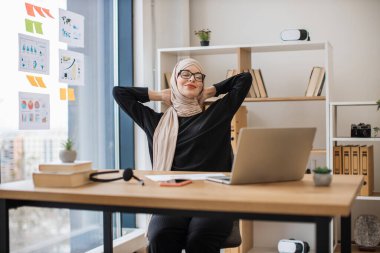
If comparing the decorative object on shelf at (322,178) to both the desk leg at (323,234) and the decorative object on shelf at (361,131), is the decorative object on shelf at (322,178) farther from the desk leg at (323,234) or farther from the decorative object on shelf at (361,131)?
the decorative object on shelf at (361,131)

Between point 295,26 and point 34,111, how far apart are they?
2346 millimetres

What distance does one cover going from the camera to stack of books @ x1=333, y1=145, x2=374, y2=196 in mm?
3918

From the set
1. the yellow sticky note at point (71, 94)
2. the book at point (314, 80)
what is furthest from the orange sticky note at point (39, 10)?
the book at point (314, 80)

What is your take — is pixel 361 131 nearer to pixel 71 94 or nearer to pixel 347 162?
pixel 347 162

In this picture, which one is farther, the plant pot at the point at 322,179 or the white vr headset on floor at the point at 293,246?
the white vr headset on floor at the point at 293,246

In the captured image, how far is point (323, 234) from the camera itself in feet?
4.88

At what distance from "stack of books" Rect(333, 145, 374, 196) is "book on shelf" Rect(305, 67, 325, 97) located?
1.40 ft

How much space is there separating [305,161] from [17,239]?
1780 millimetres

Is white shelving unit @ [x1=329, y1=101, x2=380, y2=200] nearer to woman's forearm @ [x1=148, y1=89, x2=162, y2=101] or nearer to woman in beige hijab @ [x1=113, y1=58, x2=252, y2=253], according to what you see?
woman in beige hijab @ [x1=113, y1=58, x2=252, y2=253]

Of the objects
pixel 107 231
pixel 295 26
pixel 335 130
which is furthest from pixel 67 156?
pixel 295 26

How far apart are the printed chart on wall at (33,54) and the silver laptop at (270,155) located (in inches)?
59.2

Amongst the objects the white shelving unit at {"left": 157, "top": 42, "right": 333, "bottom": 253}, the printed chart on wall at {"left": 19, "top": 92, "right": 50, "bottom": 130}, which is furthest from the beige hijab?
the white shelving unit at {"left": 157, "top": 42, "right": 333, "bottom": 253}

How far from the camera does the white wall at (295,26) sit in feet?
14.1

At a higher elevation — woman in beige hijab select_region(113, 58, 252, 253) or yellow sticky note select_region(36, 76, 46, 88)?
yellow sticky note select_region(36, 76, 46, 88)
